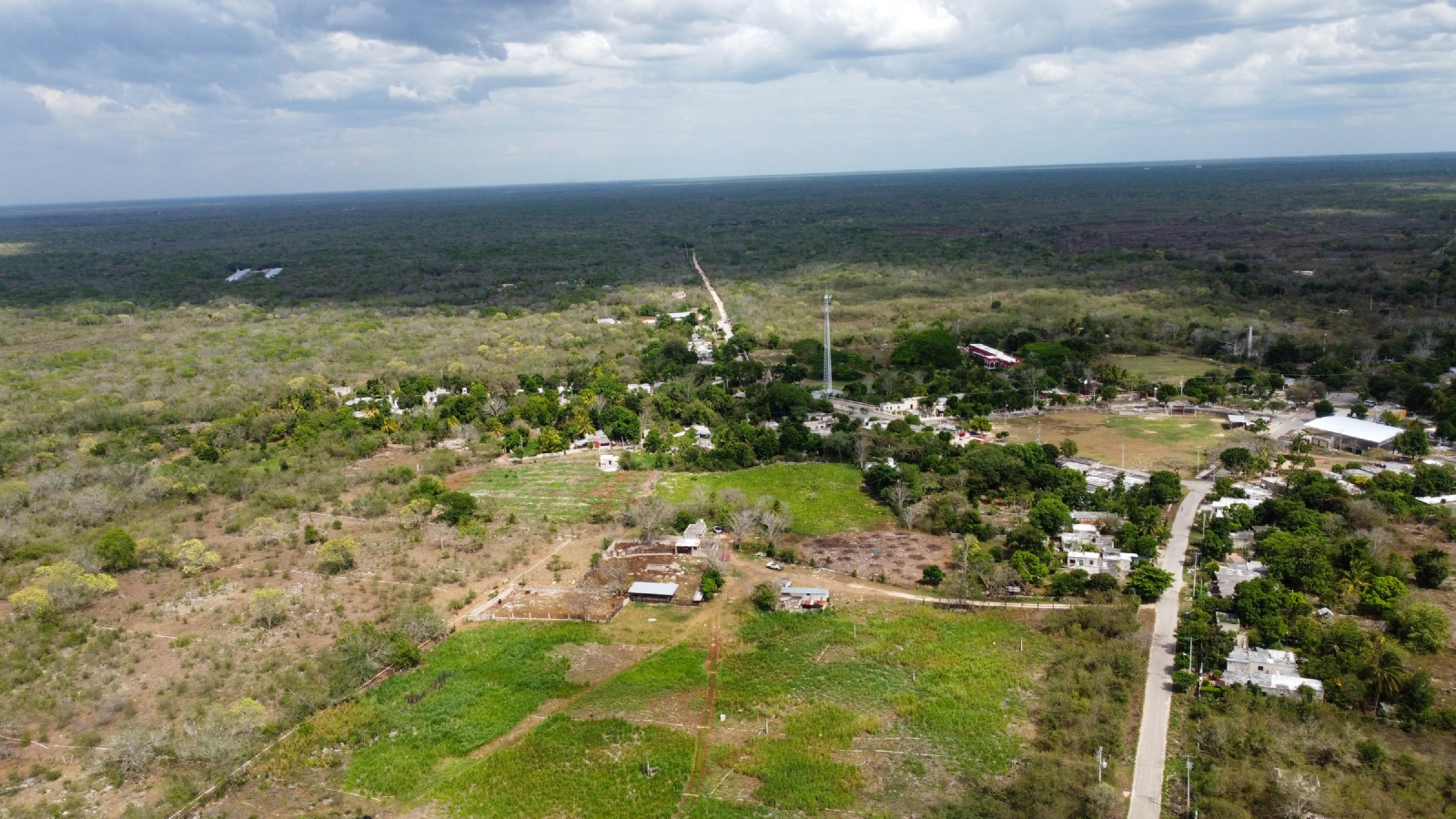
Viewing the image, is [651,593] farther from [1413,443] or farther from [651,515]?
[1413,443]

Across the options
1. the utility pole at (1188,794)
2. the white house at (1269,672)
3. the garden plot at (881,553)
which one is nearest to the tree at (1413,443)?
the white house at (1269,672)

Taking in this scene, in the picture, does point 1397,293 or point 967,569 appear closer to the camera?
point 967,569

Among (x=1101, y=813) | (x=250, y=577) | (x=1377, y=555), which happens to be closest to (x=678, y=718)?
(x=1101, y=813)

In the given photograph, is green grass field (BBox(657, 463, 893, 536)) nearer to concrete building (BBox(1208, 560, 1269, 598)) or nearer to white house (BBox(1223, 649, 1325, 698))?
concrete building (BBox(1208, 560, 1269, 598))

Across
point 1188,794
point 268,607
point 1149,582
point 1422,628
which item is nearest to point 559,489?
point 268,607

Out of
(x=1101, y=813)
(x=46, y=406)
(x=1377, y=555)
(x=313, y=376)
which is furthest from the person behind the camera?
(x=313, y=376)

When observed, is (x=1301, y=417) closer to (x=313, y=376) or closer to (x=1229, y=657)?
(x=1229, y=657)
